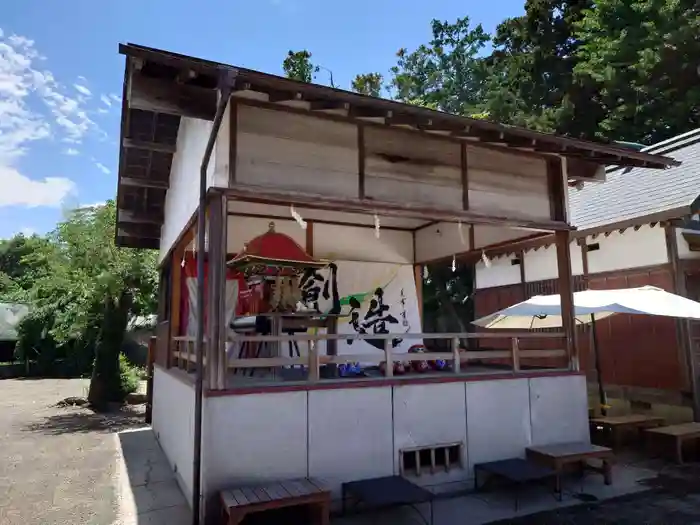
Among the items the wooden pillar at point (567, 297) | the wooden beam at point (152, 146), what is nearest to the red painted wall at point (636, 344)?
the wooden pillar at point (567, 297)

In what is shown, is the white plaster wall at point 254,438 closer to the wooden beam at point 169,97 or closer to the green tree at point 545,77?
the wooden beam at point 169,97

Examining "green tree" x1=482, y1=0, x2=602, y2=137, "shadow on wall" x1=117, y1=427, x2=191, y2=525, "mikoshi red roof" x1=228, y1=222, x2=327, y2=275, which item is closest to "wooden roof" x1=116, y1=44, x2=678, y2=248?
"mikoshi red roof" x1=228, y1=222, x2=327, y2=275

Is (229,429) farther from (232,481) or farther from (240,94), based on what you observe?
(240,94)

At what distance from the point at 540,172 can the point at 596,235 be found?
3933 mm

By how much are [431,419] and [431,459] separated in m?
0.51

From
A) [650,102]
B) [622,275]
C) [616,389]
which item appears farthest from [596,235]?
[650,102]

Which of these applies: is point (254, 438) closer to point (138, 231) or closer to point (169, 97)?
point (169, 97)

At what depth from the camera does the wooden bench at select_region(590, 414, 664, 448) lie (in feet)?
30.5

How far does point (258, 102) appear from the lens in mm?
6441

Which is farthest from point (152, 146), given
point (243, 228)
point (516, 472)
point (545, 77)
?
point (545, 77)

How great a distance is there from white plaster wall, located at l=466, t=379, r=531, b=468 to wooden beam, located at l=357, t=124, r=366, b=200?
2998 millimetres

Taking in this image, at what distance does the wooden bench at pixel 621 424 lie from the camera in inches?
366

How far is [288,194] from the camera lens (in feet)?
21.1

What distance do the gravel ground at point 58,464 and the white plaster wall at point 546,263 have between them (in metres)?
10.1
